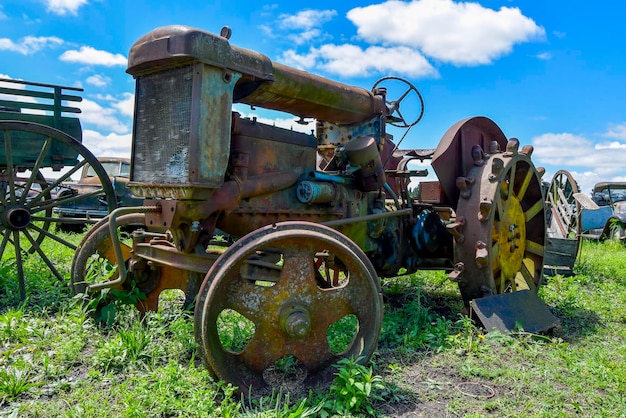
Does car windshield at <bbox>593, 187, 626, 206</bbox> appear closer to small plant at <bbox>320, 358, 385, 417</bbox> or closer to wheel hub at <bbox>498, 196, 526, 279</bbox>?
wheel hub at <bbox>498, 196, 526, 279</bbox>

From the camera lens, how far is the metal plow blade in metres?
4.04

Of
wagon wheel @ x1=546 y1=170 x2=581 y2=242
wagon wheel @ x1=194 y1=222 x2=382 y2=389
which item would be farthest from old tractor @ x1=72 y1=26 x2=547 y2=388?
wagon wheel @ x1=546 y1=170 x2=581 y2=242

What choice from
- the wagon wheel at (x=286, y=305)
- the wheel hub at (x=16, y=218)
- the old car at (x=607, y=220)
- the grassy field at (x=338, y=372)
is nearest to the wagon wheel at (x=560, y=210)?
the old car at (x=607, y=220)

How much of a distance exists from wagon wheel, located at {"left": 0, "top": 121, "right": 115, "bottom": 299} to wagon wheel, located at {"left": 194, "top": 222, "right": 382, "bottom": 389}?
2.84 meters

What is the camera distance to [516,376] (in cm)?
324

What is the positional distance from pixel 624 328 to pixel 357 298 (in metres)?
2.92

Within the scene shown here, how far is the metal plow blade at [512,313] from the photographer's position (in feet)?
13.3

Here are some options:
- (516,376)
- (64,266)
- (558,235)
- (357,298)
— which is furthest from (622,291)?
(64,266)

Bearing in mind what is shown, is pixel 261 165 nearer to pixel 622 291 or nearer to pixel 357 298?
pixel 357 298

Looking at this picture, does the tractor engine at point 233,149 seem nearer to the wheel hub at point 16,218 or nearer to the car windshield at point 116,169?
the wheel hub at point 16,218

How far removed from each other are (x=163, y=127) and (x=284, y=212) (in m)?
1.05

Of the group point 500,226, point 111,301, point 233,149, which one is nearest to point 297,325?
point 233,149

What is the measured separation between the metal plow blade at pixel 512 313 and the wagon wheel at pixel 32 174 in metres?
3.64

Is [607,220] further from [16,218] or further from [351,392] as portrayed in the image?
[16,218]
